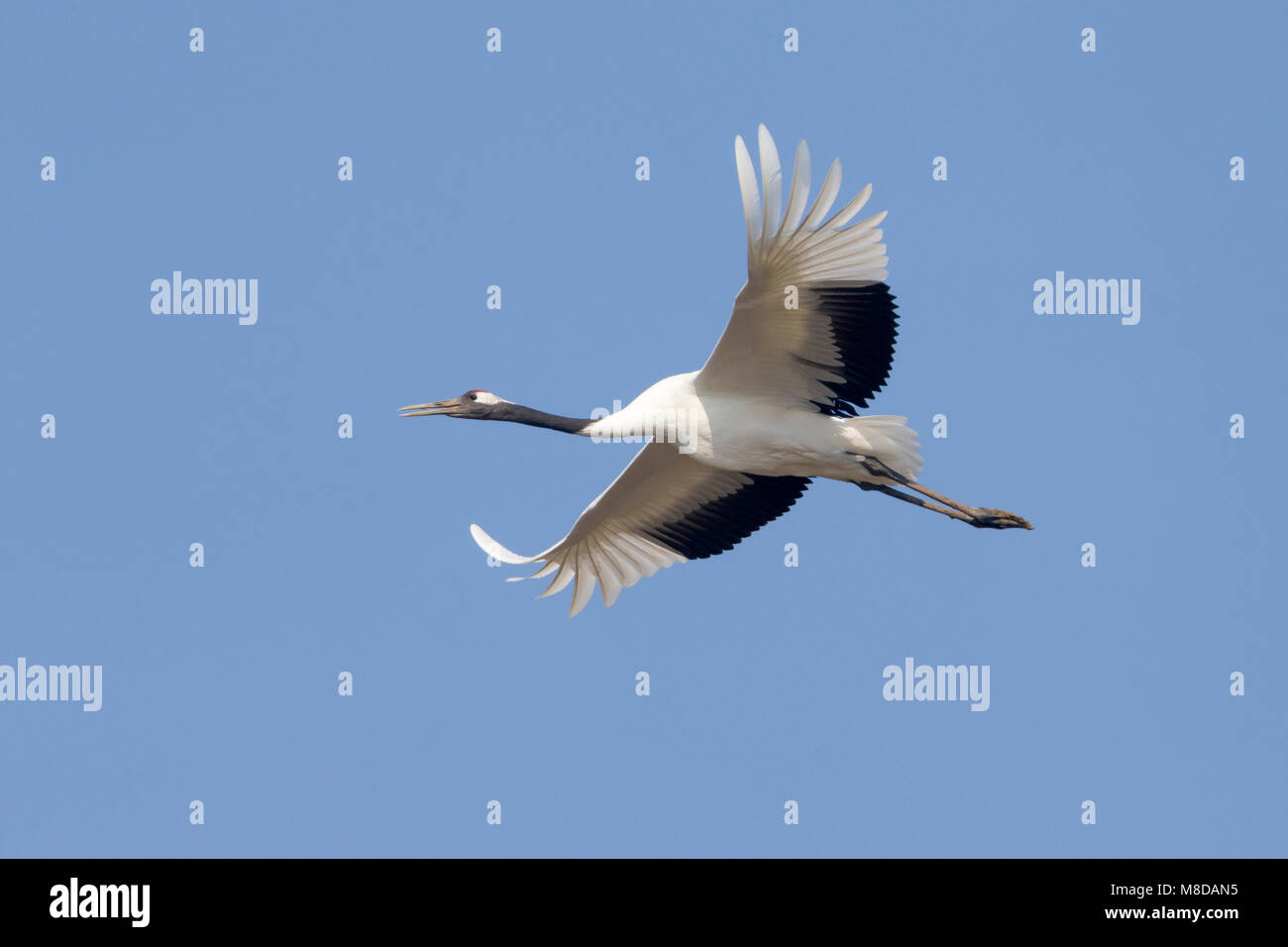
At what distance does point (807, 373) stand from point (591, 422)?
2135 mm

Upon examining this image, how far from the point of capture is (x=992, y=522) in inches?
773

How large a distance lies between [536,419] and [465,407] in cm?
91

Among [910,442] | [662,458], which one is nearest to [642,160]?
[662,458]

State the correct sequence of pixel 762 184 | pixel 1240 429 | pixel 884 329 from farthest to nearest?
pixel 1240 429
pixel 884 329
pixel 762 184

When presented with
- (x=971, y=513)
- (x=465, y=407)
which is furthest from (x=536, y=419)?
(x=971, y=513)

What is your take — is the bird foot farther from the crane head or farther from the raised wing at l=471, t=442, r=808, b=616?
the crane head

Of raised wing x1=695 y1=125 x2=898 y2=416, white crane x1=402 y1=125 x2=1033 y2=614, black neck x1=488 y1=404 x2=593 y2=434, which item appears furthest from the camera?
black neck x1=488 y1=404 x2=593 y2=434

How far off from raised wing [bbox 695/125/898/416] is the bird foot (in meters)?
2.20

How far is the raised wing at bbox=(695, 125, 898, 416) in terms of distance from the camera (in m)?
16.3

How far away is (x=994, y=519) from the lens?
19.6 metres

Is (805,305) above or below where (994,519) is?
above

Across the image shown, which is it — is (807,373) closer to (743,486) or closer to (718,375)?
(718,375)

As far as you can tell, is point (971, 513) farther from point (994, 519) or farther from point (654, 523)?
point (654, 523)

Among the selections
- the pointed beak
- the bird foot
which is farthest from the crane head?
the bird foot
